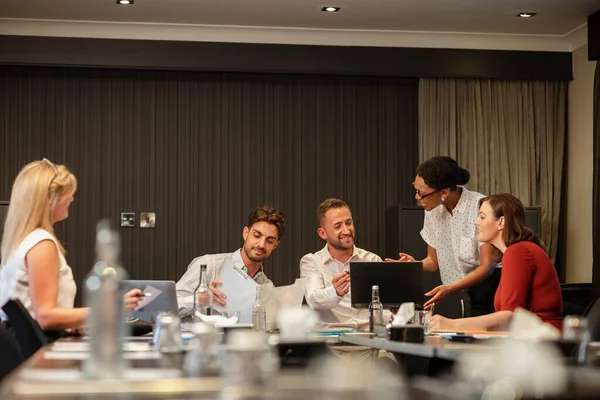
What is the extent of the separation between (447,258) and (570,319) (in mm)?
3030

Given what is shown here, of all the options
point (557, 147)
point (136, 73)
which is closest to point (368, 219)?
point (557, 147)

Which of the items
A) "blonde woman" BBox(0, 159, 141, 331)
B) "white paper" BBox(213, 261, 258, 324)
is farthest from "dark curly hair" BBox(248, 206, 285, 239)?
"blonde woman" BBox(0, 159, 141, 331)

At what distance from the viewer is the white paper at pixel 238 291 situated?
4312 millimetres

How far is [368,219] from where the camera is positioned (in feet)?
23.4

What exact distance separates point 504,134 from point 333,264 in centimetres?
275

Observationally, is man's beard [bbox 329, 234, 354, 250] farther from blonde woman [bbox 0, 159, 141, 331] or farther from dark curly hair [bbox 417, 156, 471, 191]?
blonde woman [bbox 0, 159, 141, 331]

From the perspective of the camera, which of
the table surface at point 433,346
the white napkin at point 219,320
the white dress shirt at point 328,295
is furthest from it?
the white dress shirt at point 328,295

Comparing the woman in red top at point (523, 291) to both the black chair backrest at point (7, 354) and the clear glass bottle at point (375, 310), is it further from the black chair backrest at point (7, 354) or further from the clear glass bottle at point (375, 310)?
the black chair backrest at point (7, 354)

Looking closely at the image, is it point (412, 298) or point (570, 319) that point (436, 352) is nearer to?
point (570, 319)

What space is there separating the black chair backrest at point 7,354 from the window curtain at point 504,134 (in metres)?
4.62

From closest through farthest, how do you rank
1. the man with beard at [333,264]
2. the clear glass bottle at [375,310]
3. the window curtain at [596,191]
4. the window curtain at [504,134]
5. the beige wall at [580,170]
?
the clear glass bottle at [375,310] → the man with beard at [333,264] → the window curtain at [596,191] → the beige wall at [580,170] → the window curtain at [504,134]

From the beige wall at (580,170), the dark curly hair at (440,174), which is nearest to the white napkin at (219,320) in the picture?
the dark curly hair at (440,174)

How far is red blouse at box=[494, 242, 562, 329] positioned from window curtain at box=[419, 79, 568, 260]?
3.22 m

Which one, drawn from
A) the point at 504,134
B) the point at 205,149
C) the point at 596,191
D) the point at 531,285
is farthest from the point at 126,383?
the point at 504,134
